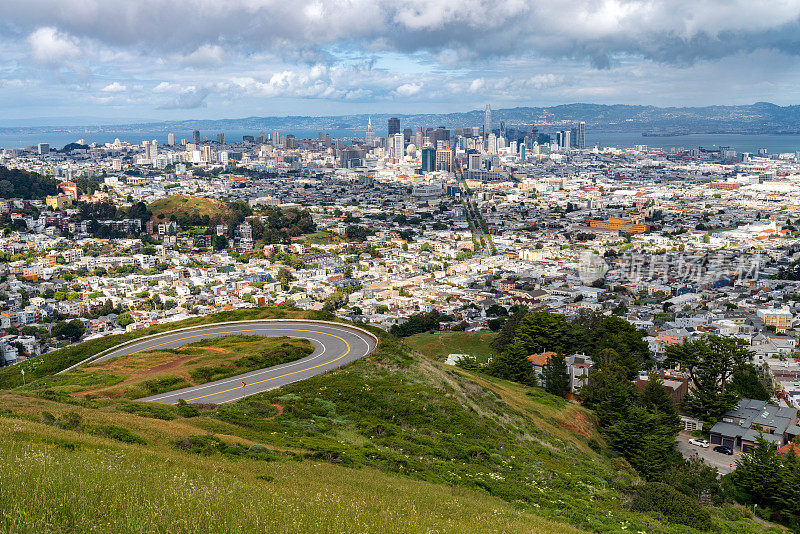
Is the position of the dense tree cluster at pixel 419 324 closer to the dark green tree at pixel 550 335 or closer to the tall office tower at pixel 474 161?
the dark green tree at pixel 550 335

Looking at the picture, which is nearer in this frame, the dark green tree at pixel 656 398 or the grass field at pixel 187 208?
the dark green tree at pixel 656 398

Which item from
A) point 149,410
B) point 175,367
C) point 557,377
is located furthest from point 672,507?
point 175,367

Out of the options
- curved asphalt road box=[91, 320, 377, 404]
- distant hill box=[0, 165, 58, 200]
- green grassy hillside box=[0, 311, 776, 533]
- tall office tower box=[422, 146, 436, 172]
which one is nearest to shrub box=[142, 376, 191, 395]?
curved asphalt road box=[91, 320, 377, 404]

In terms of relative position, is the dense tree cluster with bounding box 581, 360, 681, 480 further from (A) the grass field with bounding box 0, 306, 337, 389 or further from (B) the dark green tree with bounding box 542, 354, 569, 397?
(A) the grass field with bounding box 0, 306, 337, 389

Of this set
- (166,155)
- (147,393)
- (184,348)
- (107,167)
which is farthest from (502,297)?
(166,155)

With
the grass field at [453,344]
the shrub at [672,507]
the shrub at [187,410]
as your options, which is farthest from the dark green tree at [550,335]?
the shrub at [187,410]

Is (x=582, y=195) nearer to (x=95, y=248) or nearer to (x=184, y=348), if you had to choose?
(x=95, y=248)
